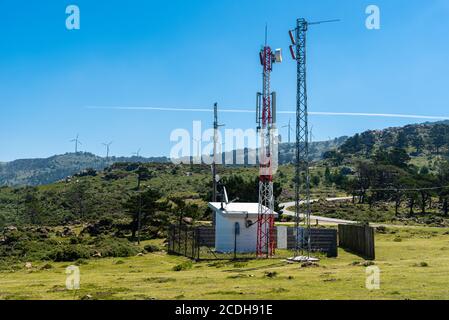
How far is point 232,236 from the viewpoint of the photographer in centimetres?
4012

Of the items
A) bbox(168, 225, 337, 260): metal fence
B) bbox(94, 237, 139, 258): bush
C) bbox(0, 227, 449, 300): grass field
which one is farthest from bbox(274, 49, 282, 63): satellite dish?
bbox(94, 237, 139, 258): bush

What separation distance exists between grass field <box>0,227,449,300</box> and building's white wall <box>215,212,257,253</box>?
6.25 m

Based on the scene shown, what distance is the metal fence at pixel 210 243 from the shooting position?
36.0 meters

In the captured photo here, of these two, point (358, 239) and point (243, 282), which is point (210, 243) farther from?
point (243, 282)

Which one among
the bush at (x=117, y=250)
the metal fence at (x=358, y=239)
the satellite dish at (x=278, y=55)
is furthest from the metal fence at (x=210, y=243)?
the satellite dish at (x=278, y=55)

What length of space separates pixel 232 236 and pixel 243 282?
59.0 ft

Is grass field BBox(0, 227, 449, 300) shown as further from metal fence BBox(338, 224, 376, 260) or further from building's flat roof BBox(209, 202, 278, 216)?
building's flat roof BBox(209, 202, 278, 216)

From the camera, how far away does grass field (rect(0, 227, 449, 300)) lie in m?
18.1

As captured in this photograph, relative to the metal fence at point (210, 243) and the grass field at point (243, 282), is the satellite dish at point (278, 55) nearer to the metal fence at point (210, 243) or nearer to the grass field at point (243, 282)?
the metal fence at point (210, 243)

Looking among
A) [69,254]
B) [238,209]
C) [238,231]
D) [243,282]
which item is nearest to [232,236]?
[238,231]

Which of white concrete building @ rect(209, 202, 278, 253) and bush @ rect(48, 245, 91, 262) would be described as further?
bush @ rect(48, 245, 91, 262)

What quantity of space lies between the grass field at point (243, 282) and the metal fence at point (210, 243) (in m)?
2.43
